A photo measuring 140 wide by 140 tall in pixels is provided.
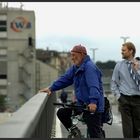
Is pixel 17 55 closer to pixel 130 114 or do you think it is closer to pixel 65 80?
pixel 130 114

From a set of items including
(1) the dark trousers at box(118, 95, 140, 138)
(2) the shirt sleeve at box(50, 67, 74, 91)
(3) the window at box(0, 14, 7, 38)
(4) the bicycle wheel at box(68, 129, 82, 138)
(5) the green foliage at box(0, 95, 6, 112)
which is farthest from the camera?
(3) the window at box(0, 14, 7, 38)

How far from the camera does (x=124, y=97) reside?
412 inches

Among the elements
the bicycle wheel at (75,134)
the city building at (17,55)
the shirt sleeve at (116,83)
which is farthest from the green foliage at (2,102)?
the bicycle wheel at (75,134)

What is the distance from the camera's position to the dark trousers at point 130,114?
34.2 feet

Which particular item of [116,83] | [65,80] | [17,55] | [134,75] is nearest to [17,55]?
[17,55]

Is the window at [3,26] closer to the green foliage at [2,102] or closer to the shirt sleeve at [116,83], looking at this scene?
the green foliage at [2,102]

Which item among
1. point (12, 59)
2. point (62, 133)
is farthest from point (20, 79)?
point (62, 133)

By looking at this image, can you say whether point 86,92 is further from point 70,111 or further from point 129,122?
point 129,122

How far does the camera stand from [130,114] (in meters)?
10.5

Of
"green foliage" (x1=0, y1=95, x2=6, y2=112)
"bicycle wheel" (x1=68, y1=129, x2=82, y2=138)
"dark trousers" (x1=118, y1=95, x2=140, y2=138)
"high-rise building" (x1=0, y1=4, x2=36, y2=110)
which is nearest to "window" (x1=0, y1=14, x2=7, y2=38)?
"high-rise building" (x1=0, y1=4, x2=36, y2=110)

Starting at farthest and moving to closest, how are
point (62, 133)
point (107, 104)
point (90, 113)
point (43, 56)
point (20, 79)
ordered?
1. point (43, 56)
2. point (20, 79)
3. point (62, 133)
4. point (107, 104)
5. point (90, 113)

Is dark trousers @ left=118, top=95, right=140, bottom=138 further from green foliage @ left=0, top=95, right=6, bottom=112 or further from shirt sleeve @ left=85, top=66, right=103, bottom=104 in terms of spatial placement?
green foliage @ left=0, top=95, right=6, bottom=112

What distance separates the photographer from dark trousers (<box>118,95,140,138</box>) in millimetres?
10438

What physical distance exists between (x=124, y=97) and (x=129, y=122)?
403 mm
